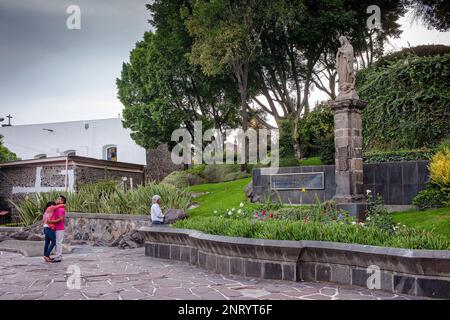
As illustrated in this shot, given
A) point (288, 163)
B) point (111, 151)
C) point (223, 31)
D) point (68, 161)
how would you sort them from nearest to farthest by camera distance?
point (288, 163) → point (223, 31) → point (68, 161) → point (111, 151)

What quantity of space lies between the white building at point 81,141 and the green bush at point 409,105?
21553 mm

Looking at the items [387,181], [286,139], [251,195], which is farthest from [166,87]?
[387,181]

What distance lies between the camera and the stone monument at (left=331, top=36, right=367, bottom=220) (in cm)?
1339

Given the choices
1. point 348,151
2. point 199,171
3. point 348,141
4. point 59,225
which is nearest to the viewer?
point 59,225

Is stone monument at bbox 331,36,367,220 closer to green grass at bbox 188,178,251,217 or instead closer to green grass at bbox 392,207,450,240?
green grass at bbox 392,207,450,240

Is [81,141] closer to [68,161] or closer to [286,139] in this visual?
[68,161]

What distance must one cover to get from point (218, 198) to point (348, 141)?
8.74 metres

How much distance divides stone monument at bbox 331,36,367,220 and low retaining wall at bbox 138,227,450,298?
5.45 meters

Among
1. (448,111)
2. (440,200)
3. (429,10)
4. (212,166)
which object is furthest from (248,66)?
(440,200)

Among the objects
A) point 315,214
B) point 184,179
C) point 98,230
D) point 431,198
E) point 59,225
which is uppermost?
point 184,179

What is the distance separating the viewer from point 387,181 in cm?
1479

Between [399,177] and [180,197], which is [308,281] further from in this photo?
[180,197]

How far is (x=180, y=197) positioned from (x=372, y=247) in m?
11.3

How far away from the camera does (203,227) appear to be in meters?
10.2
